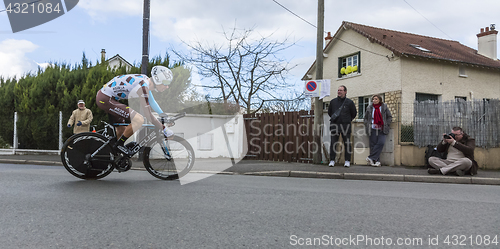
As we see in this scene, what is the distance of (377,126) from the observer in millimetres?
10516

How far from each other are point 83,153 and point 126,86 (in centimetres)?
124

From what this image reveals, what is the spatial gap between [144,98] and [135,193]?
4.75 ft

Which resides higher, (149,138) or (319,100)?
(319,100)

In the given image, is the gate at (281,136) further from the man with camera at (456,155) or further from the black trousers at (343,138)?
the man with camera at (456,155)

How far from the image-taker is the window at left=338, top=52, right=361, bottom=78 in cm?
2369

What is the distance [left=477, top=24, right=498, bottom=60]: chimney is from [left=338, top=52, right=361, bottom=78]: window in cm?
918

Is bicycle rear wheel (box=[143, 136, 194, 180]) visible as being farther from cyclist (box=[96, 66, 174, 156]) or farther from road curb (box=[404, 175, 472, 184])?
road curb (box=[404, 175, 472, 184])

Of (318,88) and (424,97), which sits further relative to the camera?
(424,97)

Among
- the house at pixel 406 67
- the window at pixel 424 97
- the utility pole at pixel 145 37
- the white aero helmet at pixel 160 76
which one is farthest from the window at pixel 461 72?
the white aero helmet at pixel 160 76

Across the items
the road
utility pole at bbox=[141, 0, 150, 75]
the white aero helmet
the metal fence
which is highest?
utility pole at bbox=[141, 0, 150, 75]

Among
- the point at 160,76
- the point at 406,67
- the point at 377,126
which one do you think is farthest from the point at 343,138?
the point at 406,67

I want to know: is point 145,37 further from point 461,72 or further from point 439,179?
point 461,72

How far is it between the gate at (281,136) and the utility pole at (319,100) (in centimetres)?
26

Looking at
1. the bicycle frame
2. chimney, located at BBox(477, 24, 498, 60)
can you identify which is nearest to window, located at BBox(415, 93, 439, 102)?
chimney, located at BBox(477, 24, 498, 60)
